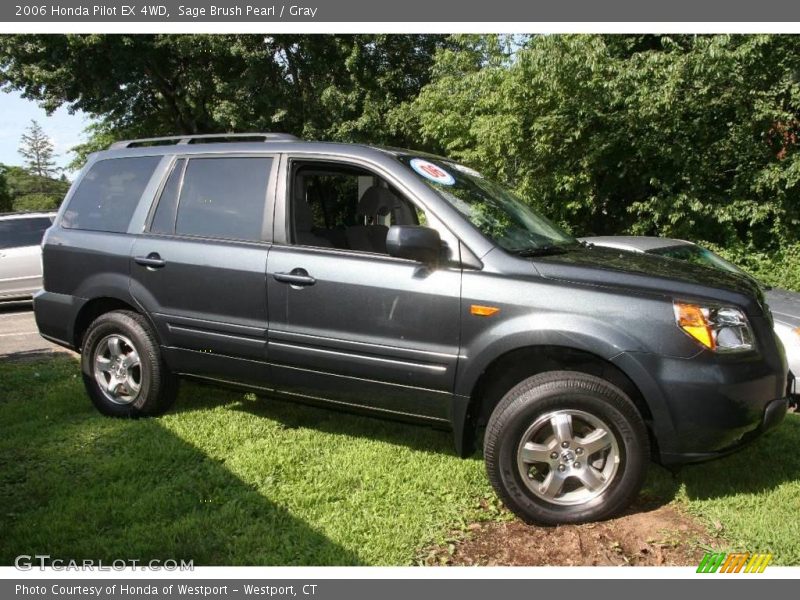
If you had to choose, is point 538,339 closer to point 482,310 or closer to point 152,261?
point 482,310

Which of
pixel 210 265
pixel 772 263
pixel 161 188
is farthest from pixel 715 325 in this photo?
pixel 772 263

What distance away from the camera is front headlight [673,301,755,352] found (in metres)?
3.03

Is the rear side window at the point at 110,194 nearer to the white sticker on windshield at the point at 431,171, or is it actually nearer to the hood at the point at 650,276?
the white sticker on windshield at the point at 431,171

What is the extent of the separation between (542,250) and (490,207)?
419 millimetres

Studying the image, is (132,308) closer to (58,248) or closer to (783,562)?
(58,248)

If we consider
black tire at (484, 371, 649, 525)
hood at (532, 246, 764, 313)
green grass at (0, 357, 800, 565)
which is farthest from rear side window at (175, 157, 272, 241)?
black tire at (484, 371, 649, 525)

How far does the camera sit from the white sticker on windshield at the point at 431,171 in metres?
3.80

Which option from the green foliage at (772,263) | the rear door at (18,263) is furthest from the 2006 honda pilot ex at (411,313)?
the green foliage at (772,263)

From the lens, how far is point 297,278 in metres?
3.76

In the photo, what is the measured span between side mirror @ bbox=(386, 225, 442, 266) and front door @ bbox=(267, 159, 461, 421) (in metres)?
0.13

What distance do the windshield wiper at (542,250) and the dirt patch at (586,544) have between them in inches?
55.3

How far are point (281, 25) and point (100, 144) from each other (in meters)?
28.7

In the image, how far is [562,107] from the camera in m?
12.1

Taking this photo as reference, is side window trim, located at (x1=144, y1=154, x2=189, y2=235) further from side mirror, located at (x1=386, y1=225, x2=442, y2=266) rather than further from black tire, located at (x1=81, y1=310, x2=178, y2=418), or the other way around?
side mirror, located at (x1=386, y1=225, x2=442, y2=266)
